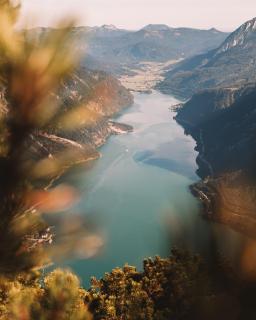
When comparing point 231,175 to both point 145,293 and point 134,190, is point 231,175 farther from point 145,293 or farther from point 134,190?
point 145,293

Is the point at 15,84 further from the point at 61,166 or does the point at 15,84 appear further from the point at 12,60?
the point at 61,166

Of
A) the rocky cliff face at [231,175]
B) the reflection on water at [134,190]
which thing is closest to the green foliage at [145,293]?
the reflection on water at [134,190]

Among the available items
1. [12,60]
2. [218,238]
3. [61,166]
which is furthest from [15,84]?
[218,238]

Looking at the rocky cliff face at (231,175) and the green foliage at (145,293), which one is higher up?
the green foliage at (145,293)

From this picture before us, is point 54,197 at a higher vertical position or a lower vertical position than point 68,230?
higher

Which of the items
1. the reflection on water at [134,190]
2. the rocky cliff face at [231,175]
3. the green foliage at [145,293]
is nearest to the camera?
the green foliage at [145,293]

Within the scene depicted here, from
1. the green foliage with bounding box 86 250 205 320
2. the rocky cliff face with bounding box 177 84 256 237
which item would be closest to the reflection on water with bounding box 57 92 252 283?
the green foliage with bounding box 86 250 205 320

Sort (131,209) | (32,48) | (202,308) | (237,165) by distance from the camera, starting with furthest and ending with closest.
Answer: (237,165), (131,209), (202,308), (32,48)

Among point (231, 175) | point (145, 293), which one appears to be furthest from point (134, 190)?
point (145, 293)

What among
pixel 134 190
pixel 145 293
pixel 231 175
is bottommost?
pixel 134 190

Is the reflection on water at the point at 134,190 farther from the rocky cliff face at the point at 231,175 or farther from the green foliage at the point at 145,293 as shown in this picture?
the rocky cliff face at the point at 231,175

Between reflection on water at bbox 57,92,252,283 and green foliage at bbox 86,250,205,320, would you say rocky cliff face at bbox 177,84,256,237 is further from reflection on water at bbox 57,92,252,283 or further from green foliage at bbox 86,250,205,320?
green foliage at bbox 86,250,205,320
